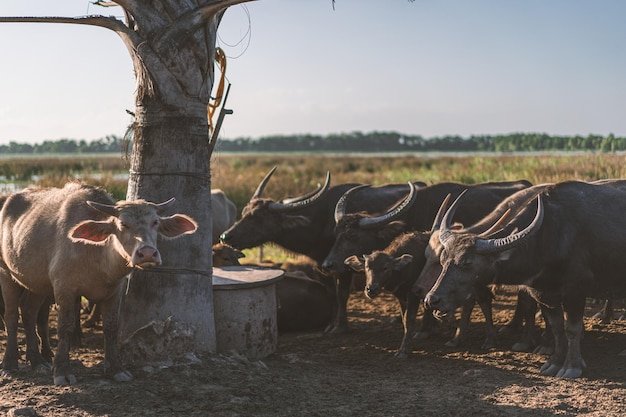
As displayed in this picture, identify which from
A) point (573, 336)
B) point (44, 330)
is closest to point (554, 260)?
point (573, 336)

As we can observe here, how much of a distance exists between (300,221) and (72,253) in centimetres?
435

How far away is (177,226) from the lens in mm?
6426

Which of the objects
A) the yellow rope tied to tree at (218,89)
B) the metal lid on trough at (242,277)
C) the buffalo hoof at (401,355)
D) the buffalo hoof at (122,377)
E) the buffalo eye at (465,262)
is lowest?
the buffalo hoof at (401,355)

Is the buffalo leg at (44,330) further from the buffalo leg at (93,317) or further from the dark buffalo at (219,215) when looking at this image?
the dark buffalo at (219,215)

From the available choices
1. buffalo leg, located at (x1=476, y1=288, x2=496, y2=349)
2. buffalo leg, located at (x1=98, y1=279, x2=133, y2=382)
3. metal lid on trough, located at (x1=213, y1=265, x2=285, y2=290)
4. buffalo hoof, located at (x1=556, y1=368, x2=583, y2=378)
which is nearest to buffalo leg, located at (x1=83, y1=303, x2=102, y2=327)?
metal lid on trough, located at (x1=213, y1=265, x2=285, y2=290)

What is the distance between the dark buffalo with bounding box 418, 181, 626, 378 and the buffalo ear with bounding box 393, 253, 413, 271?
649 millimetres

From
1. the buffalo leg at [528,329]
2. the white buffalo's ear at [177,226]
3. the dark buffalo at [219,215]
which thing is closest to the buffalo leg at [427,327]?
the buffalo leg at [528,329]

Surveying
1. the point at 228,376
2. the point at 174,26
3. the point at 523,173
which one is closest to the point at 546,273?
the point at 228,376

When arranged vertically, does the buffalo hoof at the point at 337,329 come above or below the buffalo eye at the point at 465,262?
below

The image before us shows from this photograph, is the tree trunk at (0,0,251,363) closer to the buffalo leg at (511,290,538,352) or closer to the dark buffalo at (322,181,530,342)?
the dark buffalo at (322,181,530,342)

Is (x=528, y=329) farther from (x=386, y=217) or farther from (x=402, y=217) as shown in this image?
(x=402, y=217)

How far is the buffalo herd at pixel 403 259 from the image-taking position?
643 cm

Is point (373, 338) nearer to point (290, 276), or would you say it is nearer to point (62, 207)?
point (290, 276)

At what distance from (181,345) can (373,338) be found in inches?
111
